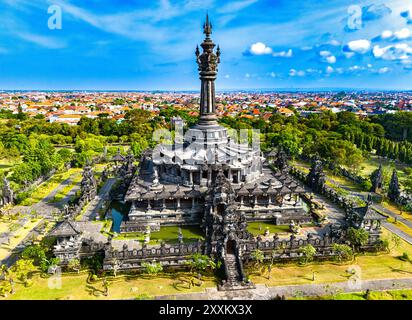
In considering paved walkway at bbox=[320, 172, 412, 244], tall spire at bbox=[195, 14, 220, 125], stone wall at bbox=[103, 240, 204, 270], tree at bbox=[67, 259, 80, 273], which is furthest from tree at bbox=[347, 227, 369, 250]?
tree at bbox=[67, 259, 80, 273]

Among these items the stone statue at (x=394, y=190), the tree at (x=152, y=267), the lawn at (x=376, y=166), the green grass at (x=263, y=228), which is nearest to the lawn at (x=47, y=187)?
the tree at (x=152, y=267)

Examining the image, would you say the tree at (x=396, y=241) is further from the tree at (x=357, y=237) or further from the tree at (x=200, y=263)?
the tree at (x=200, y=263)

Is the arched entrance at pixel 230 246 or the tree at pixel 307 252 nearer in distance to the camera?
the tree at pixel 307 252

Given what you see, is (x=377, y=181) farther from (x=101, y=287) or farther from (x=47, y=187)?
(x=47, y=187)

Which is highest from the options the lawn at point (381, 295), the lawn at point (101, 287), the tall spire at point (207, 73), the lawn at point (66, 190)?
the tall spire at point (207, 73)

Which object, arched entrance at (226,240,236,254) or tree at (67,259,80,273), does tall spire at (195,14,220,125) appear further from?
tree at (67,259,80,273)

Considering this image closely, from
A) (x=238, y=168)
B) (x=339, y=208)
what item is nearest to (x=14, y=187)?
(x=238, y=168)
